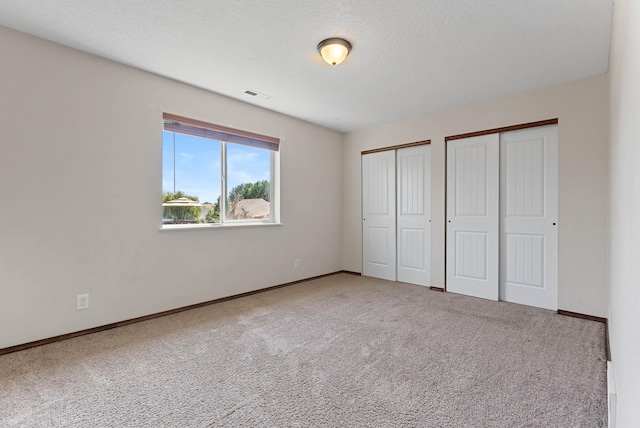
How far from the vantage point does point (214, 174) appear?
366cm

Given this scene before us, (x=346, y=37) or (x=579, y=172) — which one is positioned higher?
(x=346, y=37)

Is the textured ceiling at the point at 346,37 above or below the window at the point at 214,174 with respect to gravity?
above

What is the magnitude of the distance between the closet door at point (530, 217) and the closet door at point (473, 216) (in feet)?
0.30

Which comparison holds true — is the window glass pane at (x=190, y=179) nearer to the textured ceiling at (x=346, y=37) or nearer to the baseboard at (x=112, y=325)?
the textured ceiling at (x=346, y=37)

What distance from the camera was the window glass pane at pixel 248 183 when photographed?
383cm

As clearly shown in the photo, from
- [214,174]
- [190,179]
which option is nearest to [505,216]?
[214,174]

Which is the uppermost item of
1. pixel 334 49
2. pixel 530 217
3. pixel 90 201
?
pixel 334 49

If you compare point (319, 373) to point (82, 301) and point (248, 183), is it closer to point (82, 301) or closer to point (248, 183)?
point (82, 301)

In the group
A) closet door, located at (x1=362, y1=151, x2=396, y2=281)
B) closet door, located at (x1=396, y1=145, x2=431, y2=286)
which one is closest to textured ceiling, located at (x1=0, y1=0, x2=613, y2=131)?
closet door, located at (x1=396, y1=145, x2=431, y2=286)

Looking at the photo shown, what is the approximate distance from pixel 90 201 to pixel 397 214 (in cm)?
368

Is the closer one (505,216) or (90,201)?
(90,201)

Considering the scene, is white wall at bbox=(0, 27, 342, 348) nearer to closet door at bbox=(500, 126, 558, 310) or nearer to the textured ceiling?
the textured ceiling

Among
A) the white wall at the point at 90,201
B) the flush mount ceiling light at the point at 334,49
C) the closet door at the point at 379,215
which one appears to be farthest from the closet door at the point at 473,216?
the white wall at the point at 90,201

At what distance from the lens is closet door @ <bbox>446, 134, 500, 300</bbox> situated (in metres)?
3.69
